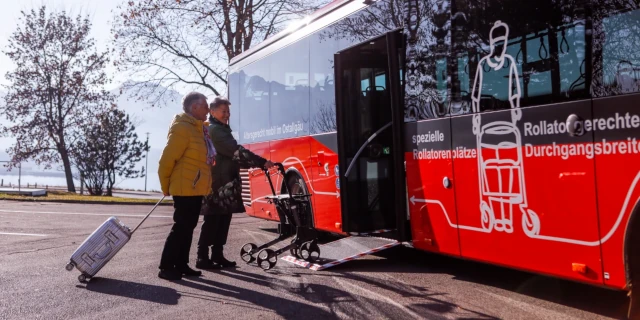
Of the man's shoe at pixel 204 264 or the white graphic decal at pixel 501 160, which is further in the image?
the man's shoe at pixel 204 264

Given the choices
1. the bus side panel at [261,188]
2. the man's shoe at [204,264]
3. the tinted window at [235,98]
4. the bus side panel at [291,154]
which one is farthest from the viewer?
the tinted window at [235,98]

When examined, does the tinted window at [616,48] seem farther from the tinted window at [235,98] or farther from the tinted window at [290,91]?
the tinted window at [235,98]

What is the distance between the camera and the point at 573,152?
4.73 metres

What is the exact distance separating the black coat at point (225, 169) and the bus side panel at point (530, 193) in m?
2.65

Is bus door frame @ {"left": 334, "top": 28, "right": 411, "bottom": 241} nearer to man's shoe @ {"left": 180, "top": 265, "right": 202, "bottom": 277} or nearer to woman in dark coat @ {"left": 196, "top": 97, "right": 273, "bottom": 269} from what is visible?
woman in dark coat @ {"left": 196, "top": 97, "right": 273, "bottom": 269}

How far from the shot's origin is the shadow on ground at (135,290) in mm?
5953

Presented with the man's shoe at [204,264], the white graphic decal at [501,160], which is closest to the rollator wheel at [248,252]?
the man's shoe at [204,264]

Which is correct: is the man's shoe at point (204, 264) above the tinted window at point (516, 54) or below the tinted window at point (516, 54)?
below

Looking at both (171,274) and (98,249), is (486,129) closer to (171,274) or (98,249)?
(171,274)

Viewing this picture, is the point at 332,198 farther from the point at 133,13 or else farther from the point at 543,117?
the point at 133,13

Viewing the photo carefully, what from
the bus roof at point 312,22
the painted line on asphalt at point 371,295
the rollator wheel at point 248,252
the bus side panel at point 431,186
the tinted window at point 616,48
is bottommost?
the painted line on asphalt at point 371,295

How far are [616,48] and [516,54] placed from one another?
938mm

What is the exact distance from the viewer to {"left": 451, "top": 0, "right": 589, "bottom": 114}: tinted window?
4766mm

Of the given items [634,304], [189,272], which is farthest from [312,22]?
[634,304]
